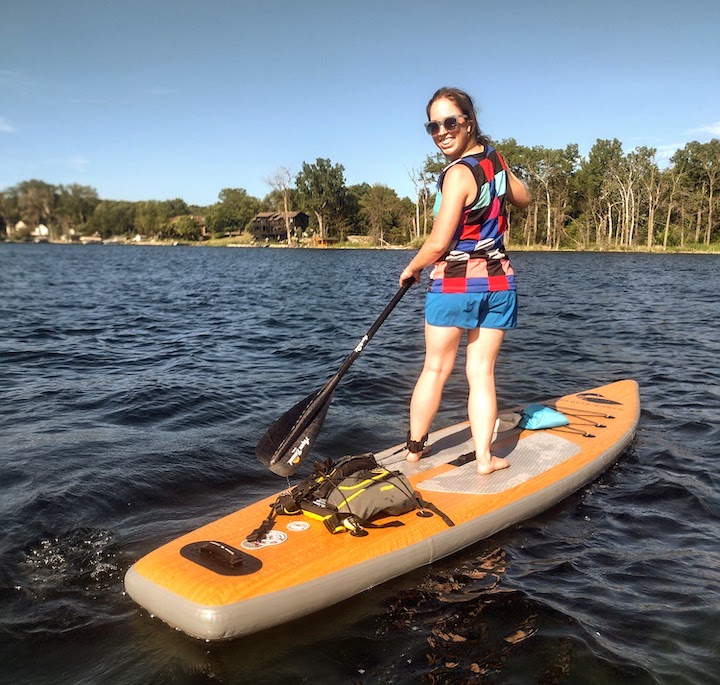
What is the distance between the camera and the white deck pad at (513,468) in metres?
4.08

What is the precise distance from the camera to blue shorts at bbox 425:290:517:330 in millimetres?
3986

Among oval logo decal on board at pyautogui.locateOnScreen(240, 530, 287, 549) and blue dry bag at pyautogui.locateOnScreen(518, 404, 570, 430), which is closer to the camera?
oval logo decal on board at pyautogui.locateOnScreen(240, 530, 287, 549)

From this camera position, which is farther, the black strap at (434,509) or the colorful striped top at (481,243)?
the colorful striped top at (481,243)

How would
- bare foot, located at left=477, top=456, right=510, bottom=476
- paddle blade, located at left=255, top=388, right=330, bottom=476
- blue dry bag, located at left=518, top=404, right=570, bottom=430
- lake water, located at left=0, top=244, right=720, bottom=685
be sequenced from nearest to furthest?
lake water, located at left=0, top=244, right=720, bottom=685 < paddle blade, located at left=255, top=388, right=330, bottom=476 < bare foot, located at left=477, top=456, right=510, bottom=476 < blue dry bag, located at left=518, top=404, right=570, bottom=430

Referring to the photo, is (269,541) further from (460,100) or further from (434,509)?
(460,100)

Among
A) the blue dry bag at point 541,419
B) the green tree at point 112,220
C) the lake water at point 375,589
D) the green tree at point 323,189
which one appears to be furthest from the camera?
the green tree at point 112,220

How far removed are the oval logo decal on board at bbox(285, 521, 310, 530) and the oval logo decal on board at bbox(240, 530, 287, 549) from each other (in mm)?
80

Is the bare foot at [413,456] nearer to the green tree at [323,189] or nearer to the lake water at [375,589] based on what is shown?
the lake water at [375,589]

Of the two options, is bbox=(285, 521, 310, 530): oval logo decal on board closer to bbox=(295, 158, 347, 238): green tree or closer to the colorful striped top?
the colorful striped top

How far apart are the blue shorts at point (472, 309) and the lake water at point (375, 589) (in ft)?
4.38

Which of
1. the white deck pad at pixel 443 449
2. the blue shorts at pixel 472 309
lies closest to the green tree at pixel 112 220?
the white deck pad at pixel 443 449

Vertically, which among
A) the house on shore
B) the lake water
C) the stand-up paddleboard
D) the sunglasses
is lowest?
the lake water

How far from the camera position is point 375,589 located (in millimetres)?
3316

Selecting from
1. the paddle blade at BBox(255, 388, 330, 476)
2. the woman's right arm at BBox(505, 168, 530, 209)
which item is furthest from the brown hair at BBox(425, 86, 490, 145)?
the paddle blade at BBox(255, 388, 330, 476)
